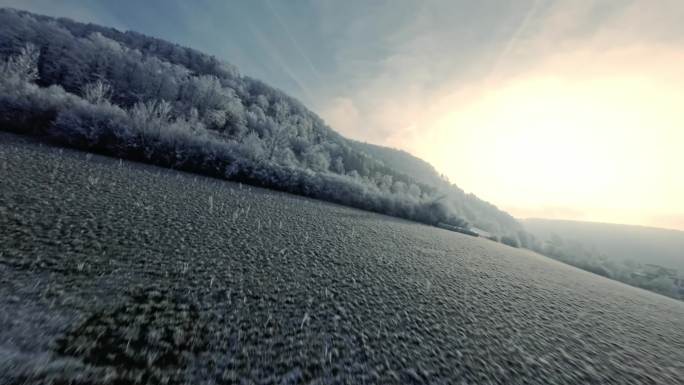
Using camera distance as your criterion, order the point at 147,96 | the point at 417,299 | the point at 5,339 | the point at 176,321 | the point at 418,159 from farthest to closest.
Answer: the point at 418,159 < the point at 147,96 < the point at 417,299 < the point at 176,321 < the point at 5,339

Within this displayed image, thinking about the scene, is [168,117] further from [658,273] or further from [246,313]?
[658,273]

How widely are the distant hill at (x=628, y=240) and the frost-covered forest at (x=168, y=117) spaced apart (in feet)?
59.4

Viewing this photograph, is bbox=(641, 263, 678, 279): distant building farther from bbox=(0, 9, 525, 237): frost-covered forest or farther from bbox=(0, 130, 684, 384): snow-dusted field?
bbox=(0, 130, 684, 384): snow-dusted field

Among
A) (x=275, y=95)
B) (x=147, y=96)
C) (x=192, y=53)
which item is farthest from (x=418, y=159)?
(x=147, y=96)

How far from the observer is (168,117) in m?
13.2

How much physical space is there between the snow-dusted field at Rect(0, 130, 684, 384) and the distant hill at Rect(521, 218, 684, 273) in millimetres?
49284

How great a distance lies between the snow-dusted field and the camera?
791 millimetres

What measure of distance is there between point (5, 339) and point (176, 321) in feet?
1.38

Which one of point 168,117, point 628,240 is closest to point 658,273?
point 168,117

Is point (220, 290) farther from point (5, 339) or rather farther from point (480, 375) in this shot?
point (480, 375)

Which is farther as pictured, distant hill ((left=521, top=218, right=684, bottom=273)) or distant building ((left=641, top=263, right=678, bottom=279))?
distant hill ((left=521, top=218, right=684, bottom=273))

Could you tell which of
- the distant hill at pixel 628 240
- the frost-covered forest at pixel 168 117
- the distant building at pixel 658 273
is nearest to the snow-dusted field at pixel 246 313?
the frost-covered forest at pixel 168 117

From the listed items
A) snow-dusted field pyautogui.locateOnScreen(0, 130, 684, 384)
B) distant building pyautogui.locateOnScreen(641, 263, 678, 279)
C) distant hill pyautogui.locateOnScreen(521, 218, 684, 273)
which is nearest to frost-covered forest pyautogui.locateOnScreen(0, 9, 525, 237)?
snow-dusted field pyautogui.locateOnScreen(0, 130, 684, 384)

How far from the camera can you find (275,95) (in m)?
66.2
